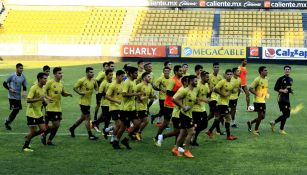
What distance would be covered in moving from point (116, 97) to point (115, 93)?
13cm

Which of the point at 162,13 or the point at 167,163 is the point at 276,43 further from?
the point at 167,163

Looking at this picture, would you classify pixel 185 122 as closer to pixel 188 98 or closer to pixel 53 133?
pixel 188 98

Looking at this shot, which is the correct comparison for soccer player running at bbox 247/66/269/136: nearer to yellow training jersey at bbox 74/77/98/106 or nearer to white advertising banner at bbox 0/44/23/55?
yellow training jersey at bbox 74/77/98/106

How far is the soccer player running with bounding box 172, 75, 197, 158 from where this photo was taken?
1236cm

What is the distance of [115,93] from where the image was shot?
13867 mm

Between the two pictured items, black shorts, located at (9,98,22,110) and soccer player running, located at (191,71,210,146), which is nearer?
soccer player running, located at (191,71,210,146)

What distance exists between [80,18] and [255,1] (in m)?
20.3

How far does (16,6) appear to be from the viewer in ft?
208

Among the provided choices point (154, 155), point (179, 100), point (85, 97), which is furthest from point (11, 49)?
point (179, 100)

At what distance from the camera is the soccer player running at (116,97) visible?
44.4 feet

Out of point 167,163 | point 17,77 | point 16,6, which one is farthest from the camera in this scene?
point 16,6

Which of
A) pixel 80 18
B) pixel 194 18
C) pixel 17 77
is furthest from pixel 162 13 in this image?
pixel 17 77

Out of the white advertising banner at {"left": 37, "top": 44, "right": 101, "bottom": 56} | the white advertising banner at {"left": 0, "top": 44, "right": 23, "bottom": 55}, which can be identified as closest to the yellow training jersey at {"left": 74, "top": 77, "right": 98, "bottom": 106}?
the white advertising banner at {"left": 37, "top": 44, "right": 101, "bottom": 56}

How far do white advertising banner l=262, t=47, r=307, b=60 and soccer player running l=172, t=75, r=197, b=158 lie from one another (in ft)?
117
